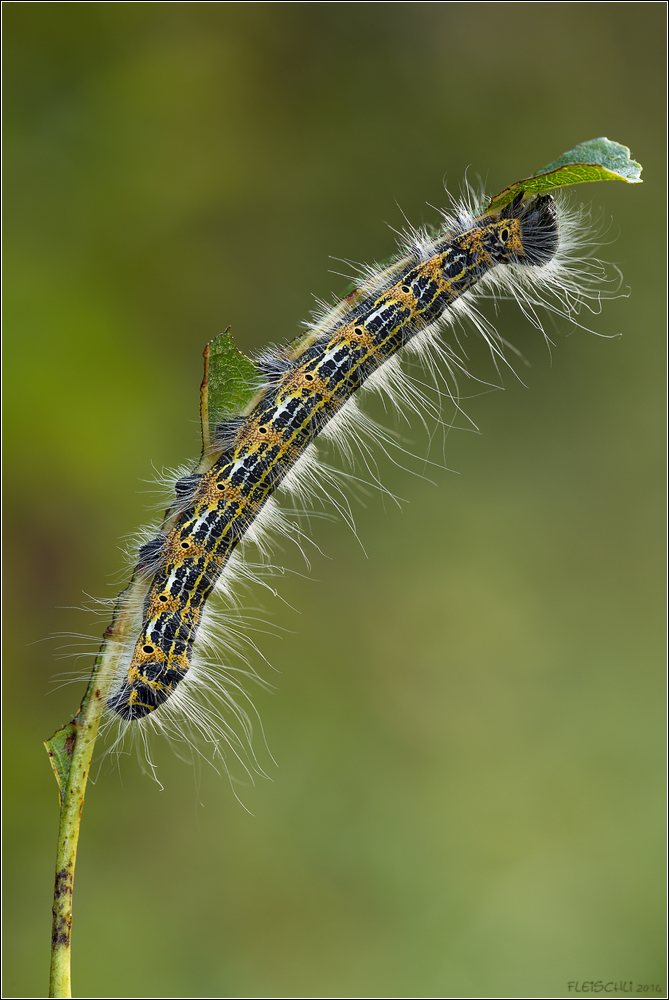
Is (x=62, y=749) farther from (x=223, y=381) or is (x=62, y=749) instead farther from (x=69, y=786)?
(x=223, y=381)

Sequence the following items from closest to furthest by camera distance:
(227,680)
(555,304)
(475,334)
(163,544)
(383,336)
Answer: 1. (163,544)
2. (383,336)
3. (227,680)
4. (555,304)
5. (475,334)

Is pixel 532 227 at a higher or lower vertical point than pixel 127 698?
higher

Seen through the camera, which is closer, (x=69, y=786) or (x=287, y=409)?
(x=69, y=786)

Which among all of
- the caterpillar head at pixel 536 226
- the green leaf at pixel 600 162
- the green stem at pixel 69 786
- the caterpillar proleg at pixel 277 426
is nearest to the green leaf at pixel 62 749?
the green stem at pixel 69 786

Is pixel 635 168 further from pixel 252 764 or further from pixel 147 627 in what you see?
pixel 252 764

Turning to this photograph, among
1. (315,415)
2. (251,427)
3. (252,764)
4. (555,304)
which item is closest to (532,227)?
(555,304)

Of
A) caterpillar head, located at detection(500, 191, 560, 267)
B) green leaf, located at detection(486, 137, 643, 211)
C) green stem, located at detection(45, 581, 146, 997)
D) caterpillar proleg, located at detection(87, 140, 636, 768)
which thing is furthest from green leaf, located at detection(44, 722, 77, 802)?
caterpillar head, located at detection(500, 191, 560, 267)

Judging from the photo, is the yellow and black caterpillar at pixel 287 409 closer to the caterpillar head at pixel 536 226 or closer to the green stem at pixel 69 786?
the caterpillar head at pixel 536 226

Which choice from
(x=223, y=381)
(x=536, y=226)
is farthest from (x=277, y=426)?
(x=536, y=226)
